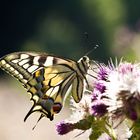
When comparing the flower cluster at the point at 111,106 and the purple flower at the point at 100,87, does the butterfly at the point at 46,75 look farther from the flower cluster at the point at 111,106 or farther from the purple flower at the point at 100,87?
the purple flower at the point at 100,87

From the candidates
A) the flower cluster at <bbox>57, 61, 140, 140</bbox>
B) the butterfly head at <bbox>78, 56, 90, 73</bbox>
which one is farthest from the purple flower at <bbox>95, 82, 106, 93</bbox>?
the butterfly head at <bbox>78, 56, 90, 73</bbox>

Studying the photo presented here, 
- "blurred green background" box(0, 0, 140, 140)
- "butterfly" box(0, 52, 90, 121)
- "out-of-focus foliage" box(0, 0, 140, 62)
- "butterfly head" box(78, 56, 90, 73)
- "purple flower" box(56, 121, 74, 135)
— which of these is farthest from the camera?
"out-of-focus foliage" box(0, 0, 140, 62)

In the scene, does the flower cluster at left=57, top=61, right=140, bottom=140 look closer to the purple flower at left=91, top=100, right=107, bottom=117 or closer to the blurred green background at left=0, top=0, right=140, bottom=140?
the purple flower at left=91, top=100, right=107, bottom=117

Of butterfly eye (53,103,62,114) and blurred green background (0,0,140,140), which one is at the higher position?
blurred green background (0,0,140,140)

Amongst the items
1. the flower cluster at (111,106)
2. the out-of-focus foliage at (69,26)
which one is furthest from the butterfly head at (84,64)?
the out-of-focus foliage at (69,26)

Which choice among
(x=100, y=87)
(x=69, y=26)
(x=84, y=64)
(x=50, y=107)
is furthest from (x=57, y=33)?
(x=100, y=87)

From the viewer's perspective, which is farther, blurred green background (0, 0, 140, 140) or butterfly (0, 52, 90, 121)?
blurred green background (0, 0, 140, 140)

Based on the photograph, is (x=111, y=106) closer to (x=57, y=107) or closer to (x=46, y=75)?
(x=57, y=107)
